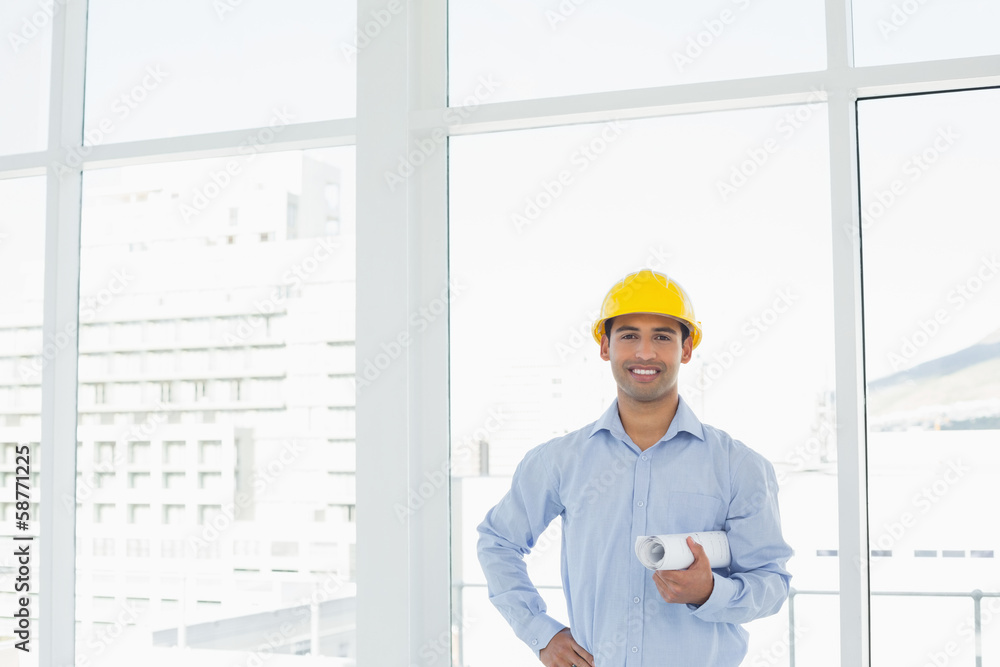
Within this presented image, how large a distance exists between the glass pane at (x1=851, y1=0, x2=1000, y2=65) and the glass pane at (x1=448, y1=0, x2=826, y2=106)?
0.34 ft

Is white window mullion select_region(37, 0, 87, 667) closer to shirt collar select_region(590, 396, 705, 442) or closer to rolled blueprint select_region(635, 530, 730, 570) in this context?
shirt collar select_region(590, 396, 705, 442)

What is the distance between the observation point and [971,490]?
2.10 m

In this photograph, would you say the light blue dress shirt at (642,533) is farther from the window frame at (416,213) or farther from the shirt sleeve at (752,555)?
the window frame at (416,213)

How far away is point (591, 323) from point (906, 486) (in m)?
0.85

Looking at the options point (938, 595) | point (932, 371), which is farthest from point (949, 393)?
point (938, 595)

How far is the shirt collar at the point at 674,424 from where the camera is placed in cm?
196

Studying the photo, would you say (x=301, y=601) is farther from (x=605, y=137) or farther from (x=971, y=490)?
(x=971, y=490)

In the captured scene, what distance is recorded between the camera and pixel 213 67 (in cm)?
283

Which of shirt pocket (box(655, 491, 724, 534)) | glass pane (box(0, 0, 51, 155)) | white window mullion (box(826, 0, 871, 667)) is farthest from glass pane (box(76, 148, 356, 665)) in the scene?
white window mullion (box(826, 0, 871, 667))

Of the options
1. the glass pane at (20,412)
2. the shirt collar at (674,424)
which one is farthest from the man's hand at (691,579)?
the glass pane at (20,412)

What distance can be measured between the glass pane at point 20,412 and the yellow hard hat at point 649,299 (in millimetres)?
1989

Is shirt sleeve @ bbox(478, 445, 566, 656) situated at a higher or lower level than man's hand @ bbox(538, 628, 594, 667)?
higher

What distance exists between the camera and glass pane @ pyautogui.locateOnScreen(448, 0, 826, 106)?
2316mm

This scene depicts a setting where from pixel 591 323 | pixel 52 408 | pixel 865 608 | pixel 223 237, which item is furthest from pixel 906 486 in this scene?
pixel 52 408
